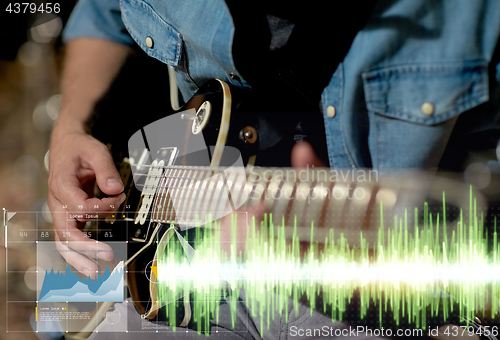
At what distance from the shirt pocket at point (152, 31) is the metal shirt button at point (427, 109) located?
53 centimetres

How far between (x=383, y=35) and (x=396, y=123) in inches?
6.0

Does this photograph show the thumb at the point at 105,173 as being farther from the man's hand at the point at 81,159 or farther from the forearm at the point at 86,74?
the forearm at the point at 86,74

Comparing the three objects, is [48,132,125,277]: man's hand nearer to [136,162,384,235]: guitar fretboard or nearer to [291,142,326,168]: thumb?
[136,162,384,235]: guitar fretboard

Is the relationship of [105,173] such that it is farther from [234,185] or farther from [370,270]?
[370,270]

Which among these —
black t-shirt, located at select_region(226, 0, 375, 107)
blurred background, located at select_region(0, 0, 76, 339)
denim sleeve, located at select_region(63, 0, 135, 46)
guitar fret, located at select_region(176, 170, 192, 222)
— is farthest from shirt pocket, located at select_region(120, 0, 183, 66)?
blurred background, located at select_region(0, 0, 76, 339)

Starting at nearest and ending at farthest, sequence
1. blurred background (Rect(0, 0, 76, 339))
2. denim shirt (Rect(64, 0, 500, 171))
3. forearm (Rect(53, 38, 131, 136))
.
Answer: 1. denim shirt (Rect(64, 0, 500, 171))
2. forearm (Rect(53, 38, 131, 136))
3. blurred background (Rect(0, 0, 76, 339))

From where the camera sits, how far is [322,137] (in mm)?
572

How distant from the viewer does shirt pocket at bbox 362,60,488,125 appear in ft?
Result: 1.43

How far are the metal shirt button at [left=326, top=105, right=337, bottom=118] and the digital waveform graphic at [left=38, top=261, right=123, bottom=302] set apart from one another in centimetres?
56

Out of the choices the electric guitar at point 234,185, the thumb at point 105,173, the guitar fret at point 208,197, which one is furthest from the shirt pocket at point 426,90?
the thumb at point 105,173

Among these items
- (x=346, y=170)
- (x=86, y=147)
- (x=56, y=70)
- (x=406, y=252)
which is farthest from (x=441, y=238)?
(x=56, y=70)

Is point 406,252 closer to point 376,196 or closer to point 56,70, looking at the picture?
point 376,196

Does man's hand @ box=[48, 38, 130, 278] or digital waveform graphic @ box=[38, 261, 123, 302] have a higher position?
man's hand @ box=[48, 38, 130, 278]

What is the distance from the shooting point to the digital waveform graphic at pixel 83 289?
60 centimetres
